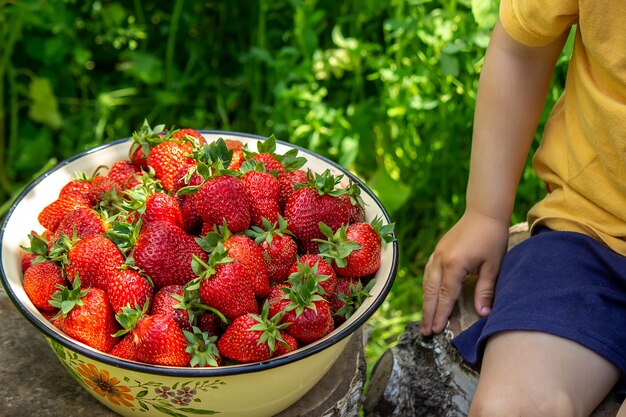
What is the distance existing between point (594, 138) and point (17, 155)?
153cm

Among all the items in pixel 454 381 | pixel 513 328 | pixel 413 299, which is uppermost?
pixel 513 328

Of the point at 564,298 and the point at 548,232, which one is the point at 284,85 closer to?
the point at 548,232

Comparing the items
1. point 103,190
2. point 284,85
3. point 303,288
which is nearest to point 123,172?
point 103,190

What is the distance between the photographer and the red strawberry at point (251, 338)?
92 centimetres

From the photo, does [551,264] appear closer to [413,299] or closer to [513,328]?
[513,328]

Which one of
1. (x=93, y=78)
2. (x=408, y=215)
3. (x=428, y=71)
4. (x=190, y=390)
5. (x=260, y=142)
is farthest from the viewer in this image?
(x=93, y=78)

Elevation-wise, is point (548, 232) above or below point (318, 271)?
below

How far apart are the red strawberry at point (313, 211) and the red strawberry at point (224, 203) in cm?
7

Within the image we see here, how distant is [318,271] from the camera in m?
1.00

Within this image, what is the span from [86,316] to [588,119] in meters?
0.75

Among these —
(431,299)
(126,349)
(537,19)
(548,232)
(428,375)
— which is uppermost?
(537,19)

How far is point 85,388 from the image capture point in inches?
41.6

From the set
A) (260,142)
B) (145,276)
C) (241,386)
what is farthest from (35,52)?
(241,386)

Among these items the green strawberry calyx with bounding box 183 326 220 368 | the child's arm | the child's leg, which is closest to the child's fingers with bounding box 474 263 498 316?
the child's arm
